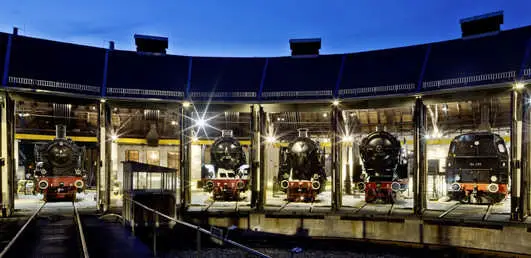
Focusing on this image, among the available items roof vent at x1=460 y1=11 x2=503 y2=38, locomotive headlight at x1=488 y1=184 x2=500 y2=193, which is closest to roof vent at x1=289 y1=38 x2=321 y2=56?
roof vent at x1=460 y1=11 x2=503 y2=38

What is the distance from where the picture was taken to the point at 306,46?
18391 millimetres

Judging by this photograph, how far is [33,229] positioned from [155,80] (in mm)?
7130

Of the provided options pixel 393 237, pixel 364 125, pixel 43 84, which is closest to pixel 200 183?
pixel 364 125

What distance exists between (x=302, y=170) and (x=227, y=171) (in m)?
3.49

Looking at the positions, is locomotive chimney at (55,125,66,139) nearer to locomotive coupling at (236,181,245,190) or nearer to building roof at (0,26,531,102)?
building roof at (0,26,531,102)

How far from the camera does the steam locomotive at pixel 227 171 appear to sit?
19.5 meters

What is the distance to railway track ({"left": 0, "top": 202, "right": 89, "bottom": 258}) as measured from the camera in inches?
364

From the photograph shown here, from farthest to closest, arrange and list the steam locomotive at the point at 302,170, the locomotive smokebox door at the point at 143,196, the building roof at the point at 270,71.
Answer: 1. the steam locomotive at the point at 302,170
2. the building roof at the point at 270,71
3. the locomotive smokebox door at the point at 143,196

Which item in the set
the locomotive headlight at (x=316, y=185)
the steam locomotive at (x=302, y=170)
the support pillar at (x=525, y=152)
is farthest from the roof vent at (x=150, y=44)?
the support pillar at (x=525, y=152)

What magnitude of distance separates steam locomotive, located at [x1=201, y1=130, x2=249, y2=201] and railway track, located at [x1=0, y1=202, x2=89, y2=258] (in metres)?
6.02

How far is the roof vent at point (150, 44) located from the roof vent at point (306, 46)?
5228 mm

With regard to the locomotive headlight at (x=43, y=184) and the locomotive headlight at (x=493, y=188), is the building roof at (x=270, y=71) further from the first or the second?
the locomotive headlight at (x=43, y=184)

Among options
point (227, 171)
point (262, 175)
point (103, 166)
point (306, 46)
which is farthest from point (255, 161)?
point (103, 166)

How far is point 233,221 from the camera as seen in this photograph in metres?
16.2
